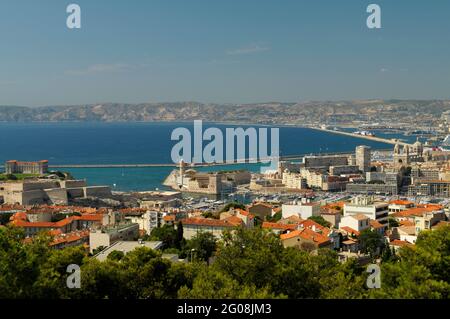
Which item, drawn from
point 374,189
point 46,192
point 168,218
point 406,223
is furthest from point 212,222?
point 374,189

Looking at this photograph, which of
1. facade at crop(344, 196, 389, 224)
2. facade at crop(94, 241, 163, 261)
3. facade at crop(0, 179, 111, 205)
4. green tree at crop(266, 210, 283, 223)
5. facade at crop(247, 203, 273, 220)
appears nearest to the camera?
facade at crop(94, 241, 163, 261)

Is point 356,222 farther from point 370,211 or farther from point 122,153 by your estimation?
point 122,153

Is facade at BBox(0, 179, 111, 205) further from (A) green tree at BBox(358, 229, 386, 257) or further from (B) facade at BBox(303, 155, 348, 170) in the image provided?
(B) facade at BBox(303, 155, 348, 170)

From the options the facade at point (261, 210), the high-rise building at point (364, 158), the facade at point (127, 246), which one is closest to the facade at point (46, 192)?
the facade at point (261, 210)

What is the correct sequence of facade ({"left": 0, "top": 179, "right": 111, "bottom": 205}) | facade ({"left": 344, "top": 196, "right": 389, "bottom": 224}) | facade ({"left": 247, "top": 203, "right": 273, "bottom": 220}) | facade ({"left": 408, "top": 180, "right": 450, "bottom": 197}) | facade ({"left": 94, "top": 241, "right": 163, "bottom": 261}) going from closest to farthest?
facade ({"left": 94, "top": 241, "right": 163, "bottom": 261})
facade ({"left": 344, "top": 196, "right": 389, "bottom": 224})
facade ({"left": 247, "top": 203, "right": 273, "bottom": 220})
facade ({"left": 0, "top": 179, "right": 111, "bottom": 205})
facade ({"left": 408, "top": 180, "right": 450, "bottom": 197})

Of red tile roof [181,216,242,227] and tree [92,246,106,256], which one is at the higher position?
red tile roof [181,216,242,227]

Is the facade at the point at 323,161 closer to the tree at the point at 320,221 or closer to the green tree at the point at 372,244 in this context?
the tree at the point at 320,221

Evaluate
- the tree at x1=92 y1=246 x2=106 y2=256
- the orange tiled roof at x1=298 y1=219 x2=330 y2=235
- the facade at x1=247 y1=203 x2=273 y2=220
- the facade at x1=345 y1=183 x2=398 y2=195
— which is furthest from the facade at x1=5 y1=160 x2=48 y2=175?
the orange tiled roof at x1=298 y1=219 x2=330 y2=235

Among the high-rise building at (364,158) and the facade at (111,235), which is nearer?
the facade at (111,235)
